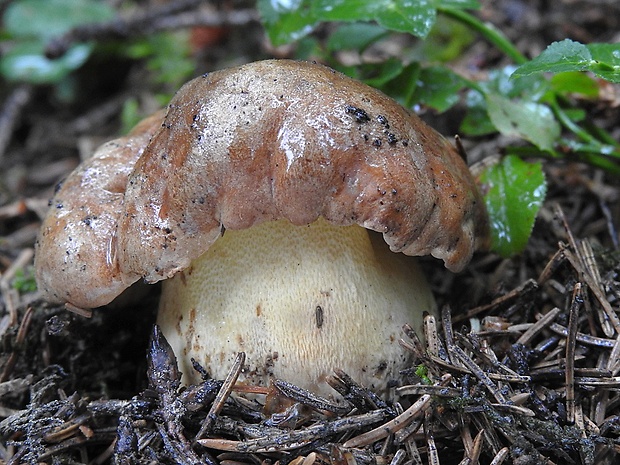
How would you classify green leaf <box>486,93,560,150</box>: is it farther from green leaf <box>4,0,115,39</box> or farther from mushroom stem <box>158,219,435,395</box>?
green leaf <box>4,0,115,39</box>

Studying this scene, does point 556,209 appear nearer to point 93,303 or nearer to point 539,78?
point 539,78

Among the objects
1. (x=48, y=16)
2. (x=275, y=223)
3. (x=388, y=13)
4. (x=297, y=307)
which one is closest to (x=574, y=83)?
(x=388, y=13)

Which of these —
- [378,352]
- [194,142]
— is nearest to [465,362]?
[378,352]

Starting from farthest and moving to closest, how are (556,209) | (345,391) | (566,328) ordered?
(556,209)
(566,328)
(345,391)

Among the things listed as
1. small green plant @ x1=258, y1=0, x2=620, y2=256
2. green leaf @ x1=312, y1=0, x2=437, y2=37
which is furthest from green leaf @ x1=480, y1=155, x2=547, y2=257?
green leaf @ x1=312, y1=0, x2=437, y2=37

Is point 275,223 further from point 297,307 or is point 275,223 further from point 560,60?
point 560,60

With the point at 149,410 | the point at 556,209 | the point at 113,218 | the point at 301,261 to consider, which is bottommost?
the point at 149,410
